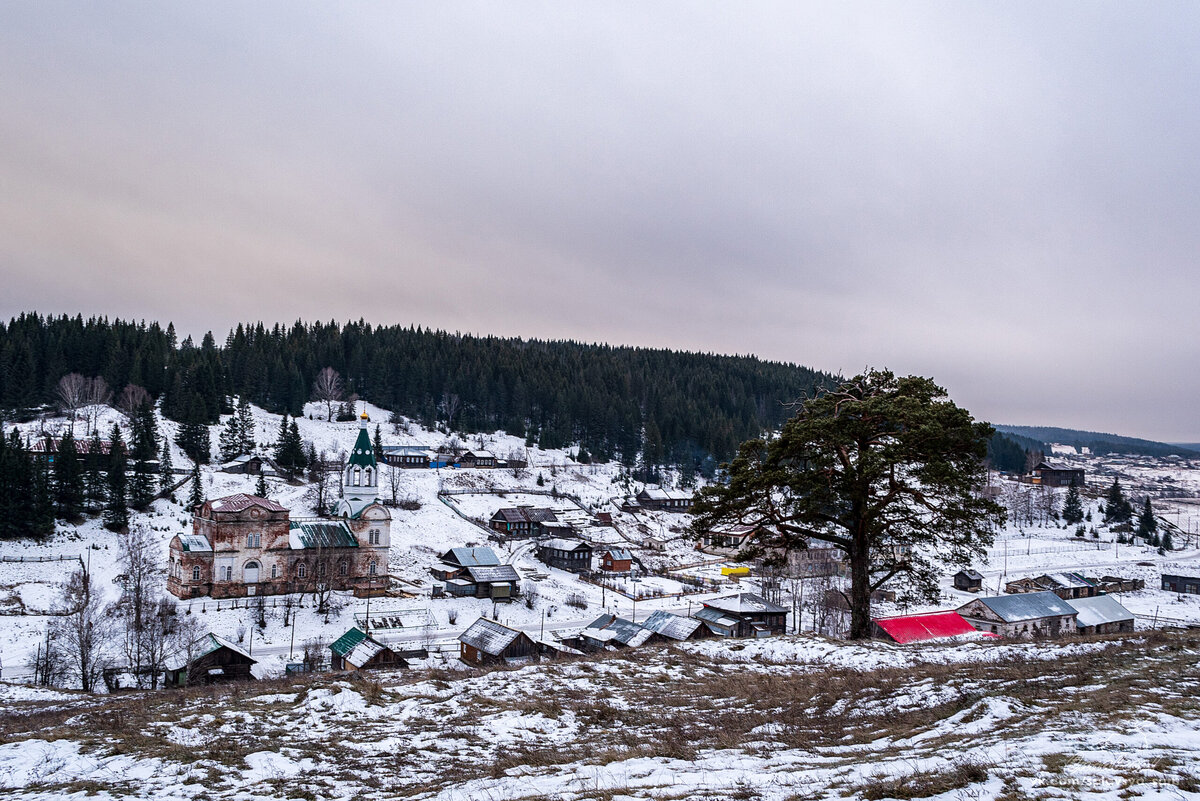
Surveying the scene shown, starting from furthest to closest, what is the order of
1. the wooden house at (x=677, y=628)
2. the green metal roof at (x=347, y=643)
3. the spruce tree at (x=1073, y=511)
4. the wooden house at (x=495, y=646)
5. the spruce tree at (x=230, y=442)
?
1. the spruce tree at (x=1073, y=511)
2. the spruce tree at (x=230, y=442)
3. the wooden house at (x=677, y=628)
4. the green metal roof at (x=347, y=643)
5. the wooden house at (x=495, y=646)

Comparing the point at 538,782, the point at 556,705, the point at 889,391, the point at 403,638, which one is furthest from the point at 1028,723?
the point at 403,638

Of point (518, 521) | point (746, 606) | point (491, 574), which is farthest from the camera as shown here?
point (518, 521)

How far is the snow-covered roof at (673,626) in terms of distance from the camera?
112ft

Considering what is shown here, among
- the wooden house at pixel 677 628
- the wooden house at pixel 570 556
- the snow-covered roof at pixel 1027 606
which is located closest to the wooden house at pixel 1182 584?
the snow-covered roof at pixel 1027 606

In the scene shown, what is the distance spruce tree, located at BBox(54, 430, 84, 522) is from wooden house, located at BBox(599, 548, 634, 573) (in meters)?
40.4

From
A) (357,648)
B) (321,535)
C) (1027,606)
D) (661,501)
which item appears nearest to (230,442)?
(321,535)

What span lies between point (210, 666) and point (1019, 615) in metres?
43.4

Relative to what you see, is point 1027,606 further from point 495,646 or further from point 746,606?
point 495,646

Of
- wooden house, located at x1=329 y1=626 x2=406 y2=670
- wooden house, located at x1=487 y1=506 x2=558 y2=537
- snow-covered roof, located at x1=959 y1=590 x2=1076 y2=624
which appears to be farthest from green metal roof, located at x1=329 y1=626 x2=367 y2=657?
snow-covered roof, located at x1=959 y1=590 x2=1076 y2=624

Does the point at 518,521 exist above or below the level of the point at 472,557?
above

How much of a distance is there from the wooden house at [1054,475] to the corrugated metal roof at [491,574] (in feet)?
348

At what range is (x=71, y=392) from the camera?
7525 cm

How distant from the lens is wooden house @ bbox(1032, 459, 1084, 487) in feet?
396

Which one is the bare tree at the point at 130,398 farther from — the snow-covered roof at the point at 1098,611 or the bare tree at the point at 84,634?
the snow-covered roof at the point at 1098,611
